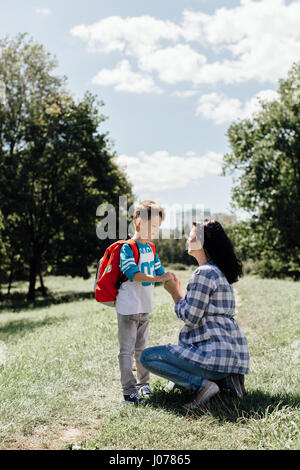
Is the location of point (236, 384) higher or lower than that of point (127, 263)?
lower

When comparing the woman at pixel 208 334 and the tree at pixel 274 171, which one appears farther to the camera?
the tree at pixel 274 171

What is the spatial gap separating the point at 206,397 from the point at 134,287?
4.72 feet

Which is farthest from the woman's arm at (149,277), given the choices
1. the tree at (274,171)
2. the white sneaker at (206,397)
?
the tree at (274,171)

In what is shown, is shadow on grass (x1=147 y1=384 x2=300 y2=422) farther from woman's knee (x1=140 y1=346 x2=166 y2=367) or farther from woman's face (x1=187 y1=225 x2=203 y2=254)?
woman's face (x1=187 y1=225 x2=203 y2=254)

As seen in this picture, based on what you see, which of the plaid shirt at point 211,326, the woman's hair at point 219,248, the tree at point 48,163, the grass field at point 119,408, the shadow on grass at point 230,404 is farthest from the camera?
the tree at point 48,163

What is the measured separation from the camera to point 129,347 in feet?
15.8

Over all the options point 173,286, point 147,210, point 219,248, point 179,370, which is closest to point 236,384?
point 179,370

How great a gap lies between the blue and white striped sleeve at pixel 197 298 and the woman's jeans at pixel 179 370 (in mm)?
442

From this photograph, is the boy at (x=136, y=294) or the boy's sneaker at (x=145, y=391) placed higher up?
the boy at (x=136, y=294)

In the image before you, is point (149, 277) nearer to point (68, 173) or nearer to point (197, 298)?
point (197, 298)

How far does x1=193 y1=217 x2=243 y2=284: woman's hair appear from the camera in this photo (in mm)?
4543

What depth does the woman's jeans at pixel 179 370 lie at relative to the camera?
4352 millimetres

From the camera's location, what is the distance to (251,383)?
4938mm

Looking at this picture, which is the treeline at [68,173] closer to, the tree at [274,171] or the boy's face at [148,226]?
the tree at [274,171]
